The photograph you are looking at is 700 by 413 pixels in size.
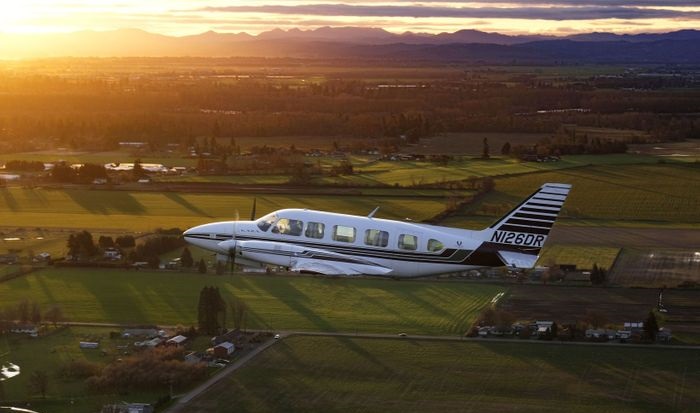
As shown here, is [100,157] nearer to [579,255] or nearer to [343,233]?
[579,255]

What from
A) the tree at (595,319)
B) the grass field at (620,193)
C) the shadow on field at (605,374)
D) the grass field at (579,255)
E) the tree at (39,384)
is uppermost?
the grass field at (620,193)

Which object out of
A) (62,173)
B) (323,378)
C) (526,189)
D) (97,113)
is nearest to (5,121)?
(97,113)

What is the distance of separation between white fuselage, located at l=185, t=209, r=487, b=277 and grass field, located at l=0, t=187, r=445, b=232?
36.1 metres

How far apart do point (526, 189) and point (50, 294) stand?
45.4 meters

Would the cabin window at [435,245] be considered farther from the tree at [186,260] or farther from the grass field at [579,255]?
the tree at [186,260]

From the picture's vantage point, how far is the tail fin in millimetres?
40406

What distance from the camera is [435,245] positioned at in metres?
40.8

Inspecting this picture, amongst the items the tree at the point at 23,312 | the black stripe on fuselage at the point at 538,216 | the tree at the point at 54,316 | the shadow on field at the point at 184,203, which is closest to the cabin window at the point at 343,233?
the black stripe on fuselage at the point at 538,216

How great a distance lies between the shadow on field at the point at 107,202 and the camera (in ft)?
284

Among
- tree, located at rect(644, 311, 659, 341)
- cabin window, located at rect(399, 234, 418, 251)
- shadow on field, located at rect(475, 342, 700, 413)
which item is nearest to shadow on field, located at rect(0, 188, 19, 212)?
shadow on field, located at rect(475, 342, 700, 413)

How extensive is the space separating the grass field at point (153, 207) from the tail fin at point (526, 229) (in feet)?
131

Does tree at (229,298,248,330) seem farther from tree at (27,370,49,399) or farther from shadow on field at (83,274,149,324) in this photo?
tree at (27,370,49,399)

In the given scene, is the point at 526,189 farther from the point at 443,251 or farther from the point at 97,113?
the point at 97,113

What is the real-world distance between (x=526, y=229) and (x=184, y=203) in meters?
51.0
